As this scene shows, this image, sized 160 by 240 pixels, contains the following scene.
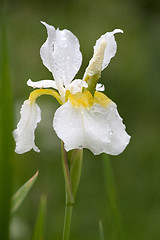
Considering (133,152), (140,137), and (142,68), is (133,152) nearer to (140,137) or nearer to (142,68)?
(140,137)

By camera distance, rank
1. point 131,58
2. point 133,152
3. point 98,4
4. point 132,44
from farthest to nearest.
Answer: point 98,4
point 132,44
point 131,58
point 133,152

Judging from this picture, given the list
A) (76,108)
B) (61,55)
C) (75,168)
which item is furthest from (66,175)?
(61,55)

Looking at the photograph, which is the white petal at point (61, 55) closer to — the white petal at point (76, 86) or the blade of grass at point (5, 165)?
the white petal at point (76, 86)

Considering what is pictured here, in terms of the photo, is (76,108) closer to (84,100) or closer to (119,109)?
(84,100)

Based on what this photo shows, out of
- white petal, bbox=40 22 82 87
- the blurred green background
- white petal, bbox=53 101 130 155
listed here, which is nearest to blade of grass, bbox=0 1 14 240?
the blurred green background

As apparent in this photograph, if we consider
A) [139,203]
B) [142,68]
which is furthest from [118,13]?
[139,203]

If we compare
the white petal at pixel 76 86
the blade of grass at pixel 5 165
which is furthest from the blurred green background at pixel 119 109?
the white petal at pixel 76 86
